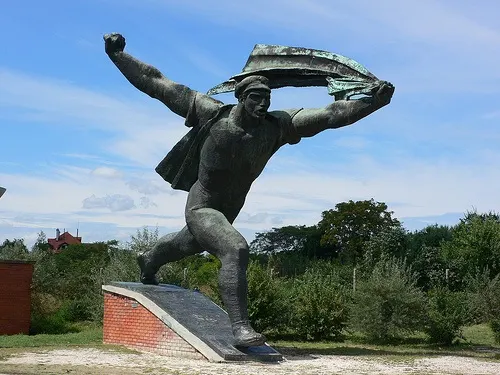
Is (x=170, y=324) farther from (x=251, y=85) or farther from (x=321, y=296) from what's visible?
(x=321, y=296)

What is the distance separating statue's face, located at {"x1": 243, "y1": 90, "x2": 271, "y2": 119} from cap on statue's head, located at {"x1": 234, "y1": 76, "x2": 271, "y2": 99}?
0.16 feet

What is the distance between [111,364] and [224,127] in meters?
2.94

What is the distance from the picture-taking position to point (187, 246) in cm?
941

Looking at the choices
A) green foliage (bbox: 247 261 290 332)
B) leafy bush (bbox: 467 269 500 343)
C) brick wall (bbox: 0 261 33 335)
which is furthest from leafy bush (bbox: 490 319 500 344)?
brick wall (bbox: 0 261 33 335)

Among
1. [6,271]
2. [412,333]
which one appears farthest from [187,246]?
[6,271]

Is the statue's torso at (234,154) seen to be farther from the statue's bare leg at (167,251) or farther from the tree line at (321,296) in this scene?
the tree line at (321,296)

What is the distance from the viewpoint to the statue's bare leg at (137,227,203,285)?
9.38 m

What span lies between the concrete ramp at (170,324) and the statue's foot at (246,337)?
0.47 feet

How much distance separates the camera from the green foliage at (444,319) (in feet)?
46.4

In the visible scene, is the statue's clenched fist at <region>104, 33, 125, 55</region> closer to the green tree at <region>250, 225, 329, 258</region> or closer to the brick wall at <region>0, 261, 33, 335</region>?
the brick wall at <region>0, 261, 33, 335</region>

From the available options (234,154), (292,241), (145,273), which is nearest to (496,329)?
(145,273)

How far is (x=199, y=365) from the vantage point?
7664mm

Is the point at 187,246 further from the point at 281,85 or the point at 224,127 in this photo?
the point at 281,85

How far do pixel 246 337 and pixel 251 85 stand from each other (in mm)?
2864
